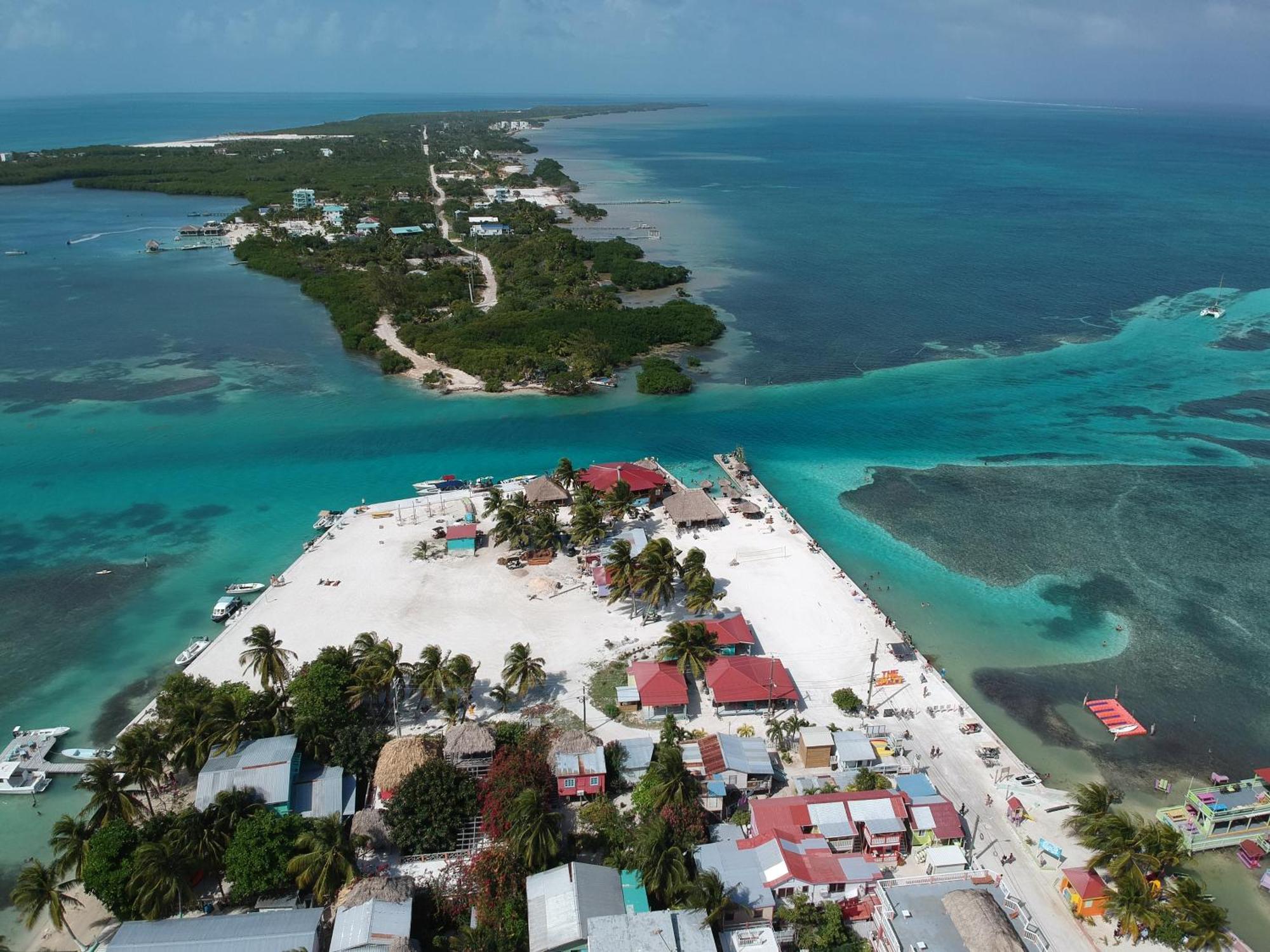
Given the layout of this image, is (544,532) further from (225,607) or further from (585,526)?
(225,607)

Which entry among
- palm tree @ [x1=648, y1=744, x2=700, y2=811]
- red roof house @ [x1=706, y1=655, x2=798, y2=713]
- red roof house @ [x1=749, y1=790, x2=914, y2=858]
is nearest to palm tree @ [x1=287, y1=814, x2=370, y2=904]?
palm tree @ [x1=648, y1=744, x2=700, y2=811]

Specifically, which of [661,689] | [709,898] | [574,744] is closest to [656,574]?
[661,689]

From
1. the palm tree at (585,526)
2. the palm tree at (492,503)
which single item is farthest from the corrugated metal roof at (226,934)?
the palm tree at (492,503)

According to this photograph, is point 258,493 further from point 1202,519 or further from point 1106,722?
point 1202,519

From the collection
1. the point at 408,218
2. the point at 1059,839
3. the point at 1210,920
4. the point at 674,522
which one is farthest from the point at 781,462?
the point at 408,218

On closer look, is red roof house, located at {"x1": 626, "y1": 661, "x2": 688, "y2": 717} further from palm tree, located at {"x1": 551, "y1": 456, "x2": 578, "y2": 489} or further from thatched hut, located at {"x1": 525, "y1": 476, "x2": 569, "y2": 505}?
palm tree, located at {"x1": 551, "y1": 456, "x2": 578, "y2": 489}

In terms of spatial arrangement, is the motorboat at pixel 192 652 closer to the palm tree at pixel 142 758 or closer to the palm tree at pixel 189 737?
the palm tree at pixel 189 737
